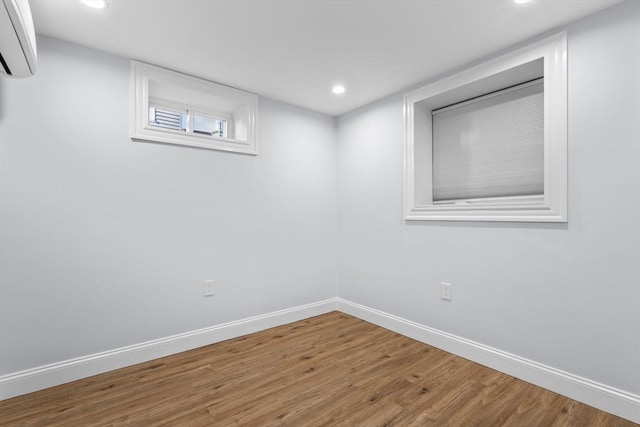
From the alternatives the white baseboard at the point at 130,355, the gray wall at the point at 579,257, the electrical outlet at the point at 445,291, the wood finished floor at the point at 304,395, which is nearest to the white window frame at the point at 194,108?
the white baseboard at the point at 130,355

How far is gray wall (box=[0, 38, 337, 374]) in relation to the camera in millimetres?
1948

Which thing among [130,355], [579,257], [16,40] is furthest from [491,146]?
[130,355]

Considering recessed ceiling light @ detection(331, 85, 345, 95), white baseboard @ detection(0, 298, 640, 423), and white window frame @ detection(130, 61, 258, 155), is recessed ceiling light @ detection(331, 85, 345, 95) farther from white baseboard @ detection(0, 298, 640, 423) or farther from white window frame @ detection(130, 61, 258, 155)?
white baseboard @ detection(0, 298, 640, 423)

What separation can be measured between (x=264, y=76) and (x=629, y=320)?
296 cm

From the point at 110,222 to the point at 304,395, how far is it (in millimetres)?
1834

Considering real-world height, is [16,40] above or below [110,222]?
above

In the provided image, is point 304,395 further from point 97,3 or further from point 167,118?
point 97,3

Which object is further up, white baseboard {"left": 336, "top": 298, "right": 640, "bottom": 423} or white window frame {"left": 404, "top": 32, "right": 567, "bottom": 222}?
A: white window frame {"left": 404, "top": 32, "right": 567, "bottom": 222}

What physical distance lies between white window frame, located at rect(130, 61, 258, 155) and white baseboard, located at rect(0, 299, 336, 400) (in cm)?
161

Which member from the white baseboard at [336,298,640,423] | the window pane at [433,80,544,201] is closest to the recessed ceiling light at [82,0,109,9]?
the window pane at [433,80,544,201]

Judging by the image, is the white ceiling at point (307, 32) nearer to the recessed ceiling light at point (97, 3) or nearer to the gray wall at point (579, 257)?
the recessed ceiling light at point (97, 3)

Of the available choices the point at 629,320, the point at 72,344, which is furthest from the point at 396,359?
the point at 72,344

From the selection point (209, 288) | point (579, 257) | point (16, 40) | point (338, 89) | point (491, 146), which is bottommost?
point (209, 288)

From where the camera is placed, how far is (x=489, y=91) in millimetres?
2508
